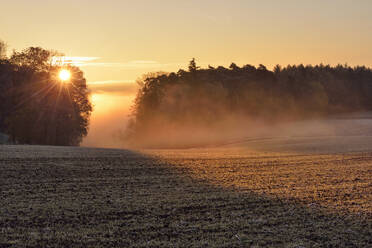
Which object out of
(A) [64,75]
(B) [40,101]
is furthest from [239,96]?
(B) [40,101]

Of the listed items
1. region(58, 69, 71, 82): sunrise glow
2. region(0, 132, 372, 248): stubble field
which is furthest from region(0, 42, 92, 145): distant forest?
region(0, 132, 372, 248): stubble field

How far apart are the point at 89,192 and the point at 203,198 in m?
3.95

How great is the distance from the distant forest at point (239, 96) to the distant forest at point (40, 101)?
19751mm

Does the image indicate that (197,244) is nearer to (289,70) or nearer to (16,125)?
(16,125)

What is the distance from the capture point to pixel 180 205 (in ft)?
45.6

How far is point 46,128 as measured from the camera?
52.1m

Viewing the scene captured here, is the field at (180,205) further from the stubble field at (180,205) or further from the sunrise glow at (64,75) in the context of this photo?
the sunrise glow at (64,75)

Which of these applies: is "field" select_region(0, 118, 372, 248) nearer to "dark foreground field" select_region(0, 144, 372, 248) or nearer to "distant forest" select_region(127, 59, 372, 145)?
"dark foreground field" select_region(0, 144, 372, 248)

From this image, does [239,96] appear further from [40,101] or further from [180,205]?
[180,205]

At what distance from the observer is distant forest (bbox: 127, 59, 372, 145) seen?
2987 inches

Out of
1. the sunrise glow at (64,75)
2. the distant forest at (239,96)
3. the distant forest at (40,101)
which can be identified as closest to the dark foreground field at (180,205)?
the distant forest at (40,101)

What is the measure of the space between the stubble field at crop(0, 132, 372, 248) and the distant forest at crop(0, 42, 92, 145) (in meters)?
28.9

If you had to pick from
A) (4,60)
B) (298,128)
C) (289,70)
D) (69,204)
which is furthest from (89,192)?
(289,70)

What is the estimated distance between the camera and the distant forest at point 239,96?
75.9 m
